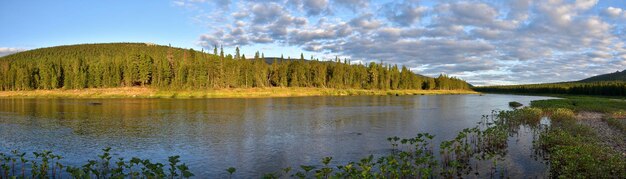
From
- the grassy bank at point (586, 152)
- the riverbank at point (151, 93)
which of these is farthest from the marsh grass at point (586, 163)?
the riverbank at point (151, 93)

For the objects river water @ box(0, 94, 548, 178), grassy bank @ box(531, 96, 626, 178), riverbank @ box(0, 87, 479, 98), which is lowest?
river water @ box(0, 94, 548, 178)

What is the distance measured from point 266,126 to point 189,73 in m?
105

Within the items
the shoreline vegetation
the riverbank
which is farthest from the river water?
the riverbank

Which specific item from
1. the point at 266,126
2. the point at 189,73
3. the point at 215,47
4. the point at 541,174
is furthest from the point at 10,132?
the point at 215,47

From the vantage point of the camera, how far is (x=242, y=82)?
153m

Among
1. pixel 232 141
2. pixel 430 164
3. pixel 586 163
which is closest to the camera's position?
pixel 586 163

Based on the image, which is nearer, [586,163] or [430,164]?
[586,163]

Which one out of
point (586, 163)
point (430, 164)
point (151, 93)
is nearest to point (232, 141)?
point (430, 164)

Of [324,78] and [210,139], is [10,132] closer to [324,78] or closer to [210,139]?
[210,139]

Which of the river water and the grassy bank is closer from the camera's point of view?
the grassy bank

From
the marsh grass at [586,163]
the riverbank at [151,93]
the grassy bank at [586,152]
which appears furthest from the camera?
the riverbank at [151,93]

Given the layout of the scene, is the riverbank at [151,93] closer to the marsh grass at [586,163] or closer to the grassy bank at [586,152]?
the grassy bank at [586,152]

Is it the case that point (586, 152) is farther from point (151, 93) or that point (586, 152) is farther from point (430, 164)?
point (151, 93)

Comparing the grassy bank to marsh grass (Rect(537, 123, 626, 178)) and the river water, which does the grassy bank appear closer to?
marsh grass (Rect(537, 123, 626, 178))
